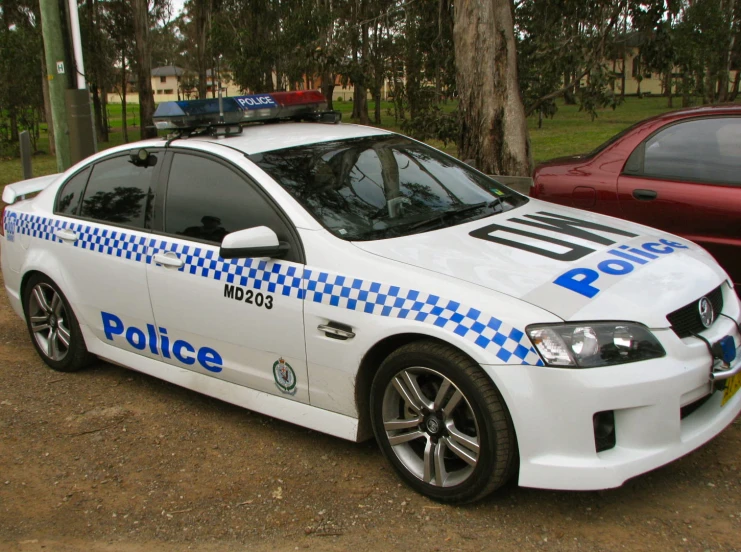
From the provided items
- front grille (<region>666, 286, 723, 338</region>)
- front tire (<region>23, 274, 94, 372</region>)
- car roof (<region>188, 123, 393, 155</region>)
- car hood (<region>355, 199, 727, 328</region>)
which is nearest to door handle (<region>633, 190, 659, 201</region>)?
car hood (<region>355, 199, 727, 328</region>)

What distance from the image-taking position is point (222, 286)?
12.9ft

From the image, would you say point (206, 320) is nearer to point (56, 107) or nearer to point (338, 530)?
point (338, 530)

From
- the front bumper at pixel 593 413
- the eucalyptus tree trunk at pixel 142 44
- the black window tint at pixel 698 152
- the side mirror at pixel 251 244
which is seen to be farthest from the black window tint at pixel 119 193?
the eucalyptus tree trunk at pixel 142 44

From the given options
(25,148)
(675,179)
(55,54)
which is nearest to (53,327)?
(675,179)

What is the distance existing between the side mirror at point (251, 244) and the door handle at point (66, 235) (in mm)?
1629

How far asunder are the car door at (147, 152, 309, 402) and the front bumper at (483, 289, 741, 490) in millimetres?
1128

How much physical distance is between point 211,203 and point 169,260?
38 cm

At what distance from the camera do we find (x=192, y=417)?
4.51 meters

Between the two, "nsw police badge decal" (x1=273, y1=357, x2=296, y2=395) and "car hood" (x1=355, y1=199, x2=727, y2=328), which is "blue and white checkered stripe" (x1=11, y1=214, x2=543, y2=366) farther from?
"nsw police badge decal" (x1=273, y1=357, x2=296, y2=395)

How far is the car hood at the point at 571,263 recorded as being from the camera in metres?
3.14

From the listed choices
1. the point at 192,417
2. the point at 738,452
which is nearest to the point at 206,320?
the point at 192,417

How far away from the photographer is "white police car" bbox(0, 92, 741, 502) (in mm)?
3029

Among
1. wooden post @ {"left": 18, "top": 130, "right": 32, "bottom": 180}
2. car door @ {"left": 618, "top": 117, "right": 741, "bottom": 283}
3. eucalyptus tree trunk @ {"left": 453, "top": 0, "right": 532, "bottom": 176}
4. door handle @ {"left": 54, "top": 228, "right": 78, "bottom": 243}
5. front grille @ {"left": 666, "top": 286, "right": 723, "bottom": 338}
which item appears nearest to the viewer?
front grille @ {"left": 666, "top": 286, "right": 723, "bottom": 338}

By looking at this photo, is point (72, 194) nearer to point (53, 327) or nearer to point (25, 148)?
point (53, 327)
